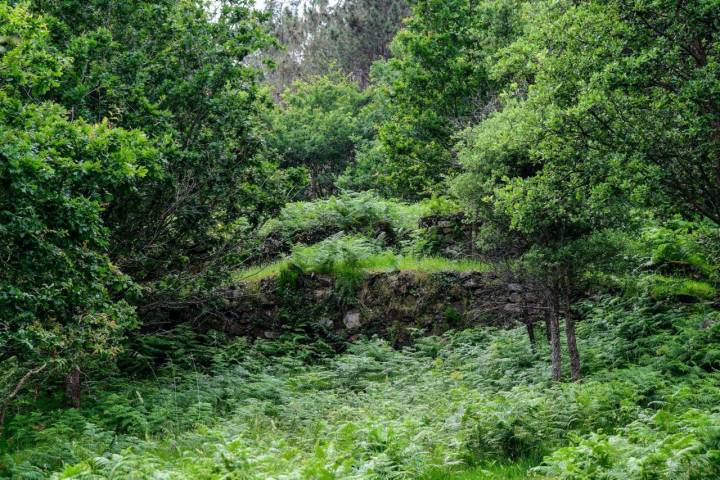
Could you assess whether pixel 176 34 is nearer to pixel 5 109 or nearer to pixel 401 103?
pixel 5 109

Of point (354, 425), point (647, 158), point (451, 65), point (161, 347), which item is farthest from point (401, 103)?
point (354, 425)

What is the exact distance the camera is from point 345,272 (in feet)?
57.8

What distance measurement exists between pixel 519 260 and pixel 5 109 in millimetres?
8332

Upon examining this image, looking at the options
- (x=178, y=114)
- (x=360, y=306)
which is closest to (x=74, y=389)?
(x=178, y=114)

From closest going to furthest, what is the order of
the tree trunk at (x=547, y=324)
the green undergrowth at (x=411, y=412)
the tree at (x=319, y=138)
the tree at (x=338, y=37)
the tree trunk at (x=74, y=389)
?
the green undergrowth at (x=411, y=412), the tree trunk at (x=74, y=389), the tree trunk at (x=547, y=324), the tree at (x=319, y=138), the tree at (x=338, y=37)

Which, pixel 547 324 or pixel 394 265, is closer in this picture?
pixel 547 324

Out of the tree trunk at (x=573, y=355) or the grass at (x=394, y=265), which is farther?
the grass at (x=394, y=265)

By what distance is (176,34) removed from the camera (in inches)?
530

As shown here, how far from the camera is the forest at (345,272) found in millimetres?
7754

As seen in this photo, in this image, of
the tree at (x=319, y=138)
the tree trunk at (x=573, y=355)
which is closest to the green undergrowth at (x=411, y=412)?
the tree trunk at (x=573, y=355)

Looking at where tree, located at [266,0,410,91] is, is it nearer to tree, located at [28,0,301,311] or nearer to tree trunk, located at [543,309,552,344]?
tree, located at [28,0,301,311]

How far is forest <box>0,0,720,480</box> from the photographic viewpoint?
7.75 meters

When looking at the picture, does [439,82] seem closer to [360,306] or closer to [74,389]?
[360,306]

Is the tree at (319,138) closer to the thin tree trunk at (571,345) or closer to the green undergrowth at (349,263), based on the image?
the green undergrowth at (349,263)
